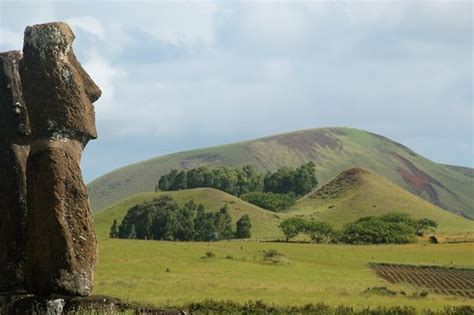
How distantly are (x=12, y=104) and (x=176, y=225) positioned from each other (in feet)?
461

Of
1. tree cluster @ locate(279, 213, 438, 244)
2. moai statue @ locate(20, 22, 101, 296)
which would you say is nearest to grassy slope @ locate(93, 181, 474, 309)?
tree cluster @ locate(279, 213, 438, 244)

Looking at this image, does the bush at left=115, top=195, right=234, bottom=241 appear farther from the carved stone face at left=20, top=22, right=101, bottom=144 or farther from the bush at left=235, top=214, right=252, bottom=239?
the carved stone face at left=20, top=22, right=101, bottom=144

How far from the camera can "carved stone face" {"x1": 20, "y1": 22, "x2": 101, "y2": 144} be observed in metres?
17.0

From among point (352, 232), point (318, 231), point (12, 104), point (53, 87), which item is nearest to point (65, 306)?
point (53, 87)

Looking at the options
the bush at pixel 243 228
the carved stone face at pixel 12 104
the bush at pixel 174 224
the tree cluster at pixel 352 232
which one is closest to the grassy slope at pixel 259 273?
the tree cluster at pixel 352 232

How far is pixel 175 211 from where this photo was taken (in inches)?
6432

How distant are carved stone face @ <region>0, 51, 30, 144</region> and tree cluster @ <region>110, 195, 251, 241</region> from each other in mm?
137742

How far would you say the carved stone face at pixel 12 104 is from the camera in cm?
1814

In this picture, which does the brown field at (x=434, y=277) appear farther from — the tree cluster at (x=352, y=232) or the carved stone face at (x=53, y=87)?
the carved stone face at (x=53, y=87)

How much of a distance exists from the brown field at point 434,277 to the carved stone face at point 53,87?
51781mm

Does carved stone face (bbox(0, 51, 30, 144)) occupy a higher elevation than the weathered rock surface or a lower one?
higher

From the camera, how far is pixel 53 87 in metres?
17.0

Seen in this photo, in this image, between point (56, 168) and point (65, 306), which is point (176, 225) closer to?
point (56, 168)

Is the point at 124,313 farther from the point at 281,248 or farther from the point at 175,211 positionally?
the point at 175,211
